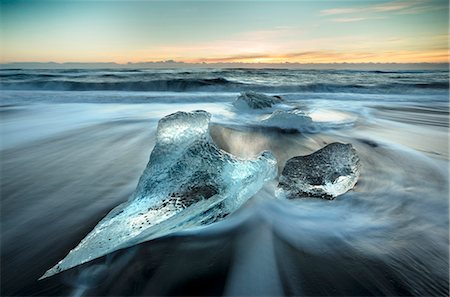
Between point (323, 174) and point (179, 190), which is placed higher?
point (179, 190)

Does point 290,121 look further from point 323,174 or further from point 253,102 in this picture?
point 323,174

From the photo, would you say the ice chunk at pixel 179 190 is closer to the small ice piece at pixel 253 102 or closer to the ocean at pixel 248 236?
the ocean at pixel 248 236

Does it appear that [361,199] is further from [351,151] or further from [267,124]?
[267,124]

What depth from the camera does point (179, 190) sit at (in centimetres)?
153

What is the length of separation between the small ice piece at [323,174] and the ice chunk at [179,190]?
0.58 ft

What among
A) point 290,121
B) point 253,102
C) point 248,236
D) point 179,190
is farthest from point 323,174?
point 253,102

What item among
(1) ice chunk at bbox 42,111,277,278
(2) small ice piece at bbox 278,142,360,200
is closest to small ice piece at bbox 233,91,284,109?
(2) small ice piece at bbox 278,142,360,200

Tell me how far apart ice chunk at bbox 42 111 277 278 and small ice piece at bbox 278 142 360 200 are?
176 mm

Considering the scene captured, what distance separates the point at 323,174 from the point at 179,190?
46.8 inches

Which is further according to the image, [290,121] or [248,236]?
[290,121]

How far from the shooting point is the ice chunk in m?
1.26

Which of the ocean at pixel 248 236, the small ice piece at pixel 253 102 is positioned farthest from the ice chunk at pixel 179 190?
the small ice piece at pixel 253 102

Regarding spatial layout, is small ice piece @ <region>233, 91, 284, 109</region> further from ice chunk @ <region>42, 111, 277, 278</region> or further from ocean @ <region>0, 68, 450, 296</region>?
ice chunk @ <region>42, 111, 277, 278</region>

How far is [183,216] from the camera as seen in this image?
1.41 metres
